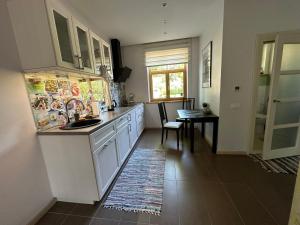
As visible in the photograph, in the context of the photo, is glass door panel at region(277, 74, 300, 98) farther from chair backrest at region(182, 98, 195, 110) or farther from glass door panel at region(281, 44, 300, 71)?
chair backrest at region(182, 98, 195, 110)

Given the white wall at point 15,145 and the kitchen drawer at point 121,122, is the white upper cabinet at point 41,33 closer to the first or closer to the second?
the white wall at point 15,145

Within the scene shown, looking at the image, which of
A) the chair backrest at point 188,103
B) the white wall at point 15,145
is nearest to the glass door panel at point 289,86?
the chair backrest at point 188,103

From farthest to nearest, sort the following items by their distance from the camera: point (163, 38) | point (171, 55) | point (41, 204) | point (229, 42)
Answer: point (171, 55) → point (163, 38) → point (229, 42) → point (41, 204)

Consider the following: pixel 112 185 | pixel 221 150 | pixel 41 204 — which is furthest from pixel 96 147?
pixel 221 150

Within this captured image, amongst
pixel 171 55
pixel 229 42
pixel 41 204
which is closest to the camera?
pixel 41 204

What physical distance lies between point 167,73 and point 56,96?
3.06m

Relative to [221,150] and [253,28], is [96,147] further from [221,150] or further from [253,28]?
[253,28]

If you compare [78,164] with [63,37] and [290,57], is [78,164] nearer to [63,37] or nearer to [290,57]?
[63,37]

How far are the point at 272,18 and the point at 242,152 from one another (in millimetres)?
2207

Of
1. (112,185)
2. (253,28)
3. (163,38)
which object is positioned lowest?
(112,185)

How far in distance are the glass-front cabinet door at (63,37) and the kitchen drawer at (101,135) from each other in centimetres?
81

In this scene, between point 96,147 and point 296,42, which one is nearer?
point 96,147

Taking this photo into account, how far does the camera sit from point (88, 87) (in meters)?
2.53

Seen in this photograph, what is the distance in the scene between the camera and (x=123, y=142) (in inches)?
94.9
